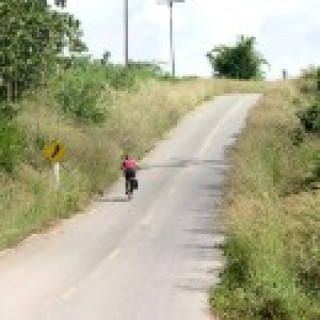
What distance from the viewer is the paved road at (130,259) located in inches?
668

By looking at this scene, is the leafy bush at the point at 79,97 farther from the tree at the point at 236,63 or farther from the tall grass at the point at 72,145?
the tree at the point at 236,63

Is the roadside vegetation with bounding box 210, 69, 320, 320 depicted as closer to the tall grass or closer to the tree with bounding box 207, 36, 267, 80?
the tall grass

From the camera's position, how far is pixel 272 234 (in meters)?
20.9

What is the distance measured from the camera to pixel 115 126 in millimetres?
45219

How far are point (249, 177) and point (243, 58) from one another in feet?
234

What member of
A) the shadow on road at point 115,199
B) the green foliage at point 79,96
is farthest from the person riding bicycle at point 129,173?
the green foliage at point 79,96

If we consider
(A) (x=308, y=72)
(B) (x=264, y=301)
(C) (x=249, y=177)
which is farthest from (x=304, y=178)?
(A) (x=308, y=72)

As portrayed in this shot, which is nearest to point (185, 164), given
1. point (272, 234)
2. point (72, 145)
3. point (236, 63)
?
point (72, 145)

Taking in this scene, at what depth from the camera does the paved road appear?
1697 cm

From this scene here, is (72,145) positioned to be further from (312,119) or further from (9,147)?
(312,119)

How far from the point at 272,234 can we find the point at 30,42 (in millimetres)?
19216

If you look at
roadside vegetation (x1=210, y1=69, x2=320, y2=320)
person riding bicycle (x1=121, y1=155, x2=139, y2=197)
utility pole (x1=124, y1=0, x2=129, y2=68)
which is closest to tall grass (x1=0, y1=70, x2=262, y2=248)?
person riding bicycle (x1=121, y1=155, x2=139, y2=197)

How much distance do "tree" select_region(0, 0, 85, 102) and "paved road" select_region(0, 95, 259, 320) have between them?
5.55 meters

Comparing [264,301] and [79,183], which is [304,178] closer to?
[79,183]
